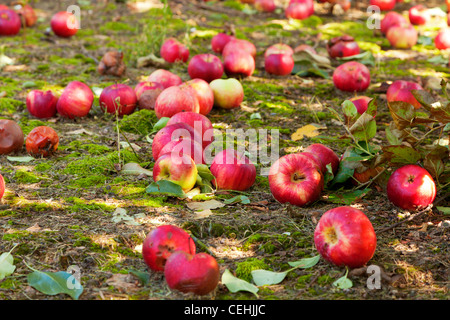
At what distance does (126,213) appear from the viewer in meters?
3.10

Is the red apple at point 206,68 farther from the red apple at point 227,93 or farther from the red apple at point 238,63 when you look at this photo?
the red apple at point 227,93

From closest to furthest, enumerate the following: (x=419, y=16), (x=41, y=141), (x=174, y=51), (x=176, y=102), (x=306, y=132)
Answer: (x=41, y=141) < (x=176, y=102) < (x=306, y=132) < (x=174, y=51) < (x=419, y=16)

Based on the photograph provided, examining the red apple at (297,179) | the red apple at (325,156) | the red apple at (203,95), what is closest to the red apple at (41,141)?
the red apple at (203,95)

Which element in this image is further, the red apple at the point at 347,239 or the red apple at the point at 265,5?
the red apple at the point at 265,5

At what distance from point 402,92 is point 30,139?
3094mm

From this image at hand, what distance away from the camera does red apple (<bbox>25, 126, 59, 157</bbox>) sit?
3.87 metres

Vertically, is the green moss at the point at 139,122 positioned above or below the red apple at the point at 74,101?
below

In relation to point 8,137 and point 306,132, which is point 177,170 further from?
point 306,132

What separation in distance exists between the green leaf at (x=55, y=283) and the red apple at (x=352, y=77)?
3566 millimetres

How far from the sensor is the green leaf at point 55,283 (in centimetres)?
235

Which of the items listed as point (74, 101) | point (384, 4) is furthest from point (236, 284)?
point (384, 4)

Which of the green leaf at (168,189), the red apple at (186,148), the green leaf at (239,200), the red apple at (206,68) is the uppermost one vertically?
the red apple at (206,68)

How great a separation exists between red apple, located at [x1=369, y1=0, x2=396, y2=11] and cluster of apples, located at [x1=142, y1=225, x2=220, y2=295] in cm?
685

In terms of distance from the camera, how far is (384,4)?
8242 millimetres
